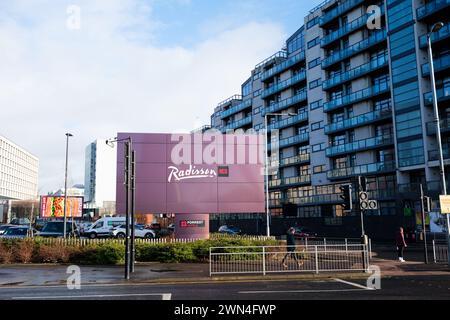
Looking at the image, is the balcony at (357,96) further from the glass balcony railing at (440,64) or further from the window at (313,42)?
the window at (313,42)

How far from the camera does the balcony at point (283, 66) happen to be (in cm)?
7050

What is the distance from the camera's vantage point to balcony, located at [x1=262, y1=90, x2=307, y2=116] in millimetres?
69062

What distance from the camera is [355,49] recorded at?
56.4 m

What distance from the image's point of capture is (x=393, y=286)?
45.8ft

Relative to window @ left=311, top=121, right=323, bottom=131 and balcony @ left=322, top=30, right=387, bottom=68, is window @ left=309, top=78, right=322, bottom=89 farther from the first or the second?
window @ left=311, top=121, right=323, bottom=131

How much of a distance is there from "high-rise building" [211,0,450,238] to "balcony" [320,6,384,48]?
167 mm

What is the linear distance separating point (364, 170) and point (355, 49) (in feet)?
51.8

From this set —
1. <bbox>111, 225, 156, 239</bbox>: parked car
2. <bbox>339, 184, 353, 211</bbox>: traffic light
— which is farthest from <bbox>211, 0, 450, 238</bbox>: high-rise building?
<bbox>339, 184, 353, 211</bbox>: traffic light

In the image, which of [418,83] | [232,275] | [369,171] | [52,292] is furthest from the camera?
[369,171]

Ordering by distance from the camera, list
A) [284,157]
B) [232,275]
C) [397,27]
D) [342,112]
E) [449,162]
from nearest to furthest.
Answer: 1. [232,275]
2. [449,162]
3. [397,27]
4. [342,112]
5. [284,157]

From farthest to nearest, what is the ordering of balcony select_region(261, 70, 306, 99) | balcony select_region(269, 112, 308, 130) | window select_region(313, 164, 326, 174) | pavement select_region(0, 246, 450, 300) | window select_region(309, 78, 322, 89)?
balcony select_region(261, 70, 306, 99) < balcony select_region(269, 112, 308, 130) < window select_region(309, 78, 322, 89) < window select_region(313, 164, 326, 174) < pavement select_region(0, 246, 450, 300)
